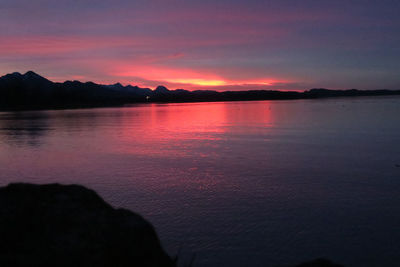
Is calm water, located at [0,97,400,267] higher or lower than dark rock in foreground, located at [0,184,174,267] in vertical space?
lower

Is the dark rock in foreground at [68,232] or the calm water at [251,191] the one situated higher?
the dark rock in foreground at [68,232]

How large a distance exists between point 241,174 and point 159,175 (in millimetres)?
3333

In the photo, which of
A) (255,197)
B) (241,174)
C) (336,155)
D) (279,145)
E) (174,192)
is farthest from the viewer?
(279,145)

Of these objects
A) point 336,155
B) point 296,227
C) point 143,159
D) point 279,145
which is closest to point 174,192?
point 296,227

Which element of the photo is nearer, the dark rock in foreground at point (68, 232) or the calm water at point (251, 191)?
the dark rock in foreground at point (68, 232)

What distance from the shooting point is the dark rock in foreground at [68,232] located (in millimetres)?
3539

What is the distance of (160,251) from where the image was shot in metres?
4.20

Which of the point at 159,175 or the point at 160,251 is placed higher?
the point at 160,251

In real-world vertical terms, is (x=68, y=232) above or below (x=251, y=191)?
above

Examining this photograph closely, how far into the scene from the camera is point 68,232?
386 cm

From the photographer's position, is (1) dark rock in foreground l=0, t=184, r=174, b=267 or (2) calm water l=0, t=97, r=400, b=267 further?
(2) calm water l=0, t=97, r=400, b=267

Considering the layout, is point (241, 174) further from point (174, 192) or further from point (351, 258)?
point (351, 258)

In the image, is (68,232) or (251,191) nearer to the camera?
(68,232)

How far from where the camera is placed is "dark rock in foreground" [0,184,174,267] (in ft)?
11.6
